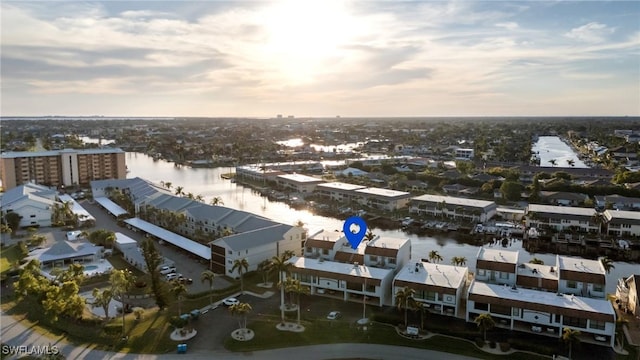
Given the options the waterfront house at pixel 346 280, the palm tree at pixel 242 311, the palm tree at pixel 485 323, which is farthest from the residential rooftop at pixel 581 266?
the palm tree at pixel 242 311

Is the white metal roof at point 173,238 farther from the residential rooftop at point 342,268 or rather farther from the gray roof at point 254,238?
the residential rooftop at point 342,268

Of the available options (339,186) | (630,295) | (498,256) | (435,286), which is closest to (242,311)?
(435,286)

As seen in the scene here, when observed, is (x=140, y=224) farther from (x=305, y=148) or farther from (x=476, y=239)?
(x=305, y=148)

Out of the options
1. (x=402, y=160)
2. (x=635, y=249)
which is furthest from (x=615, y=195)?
(x=402, y=160)

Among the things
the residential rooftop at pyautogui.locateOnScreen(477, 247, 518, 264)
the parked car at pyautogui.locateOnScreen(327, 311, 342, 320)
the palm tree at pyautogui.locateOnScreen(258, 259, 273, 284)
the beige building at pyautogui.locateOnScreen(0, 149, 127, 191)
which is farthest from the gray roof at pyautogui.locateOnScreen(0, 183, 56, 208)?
the residential rooftop at pyautogui.locateOnScreen(477, 247, 518, 264)

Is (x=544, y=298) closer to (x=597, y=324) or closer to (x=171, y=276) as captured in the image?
(x=597, y=324)
